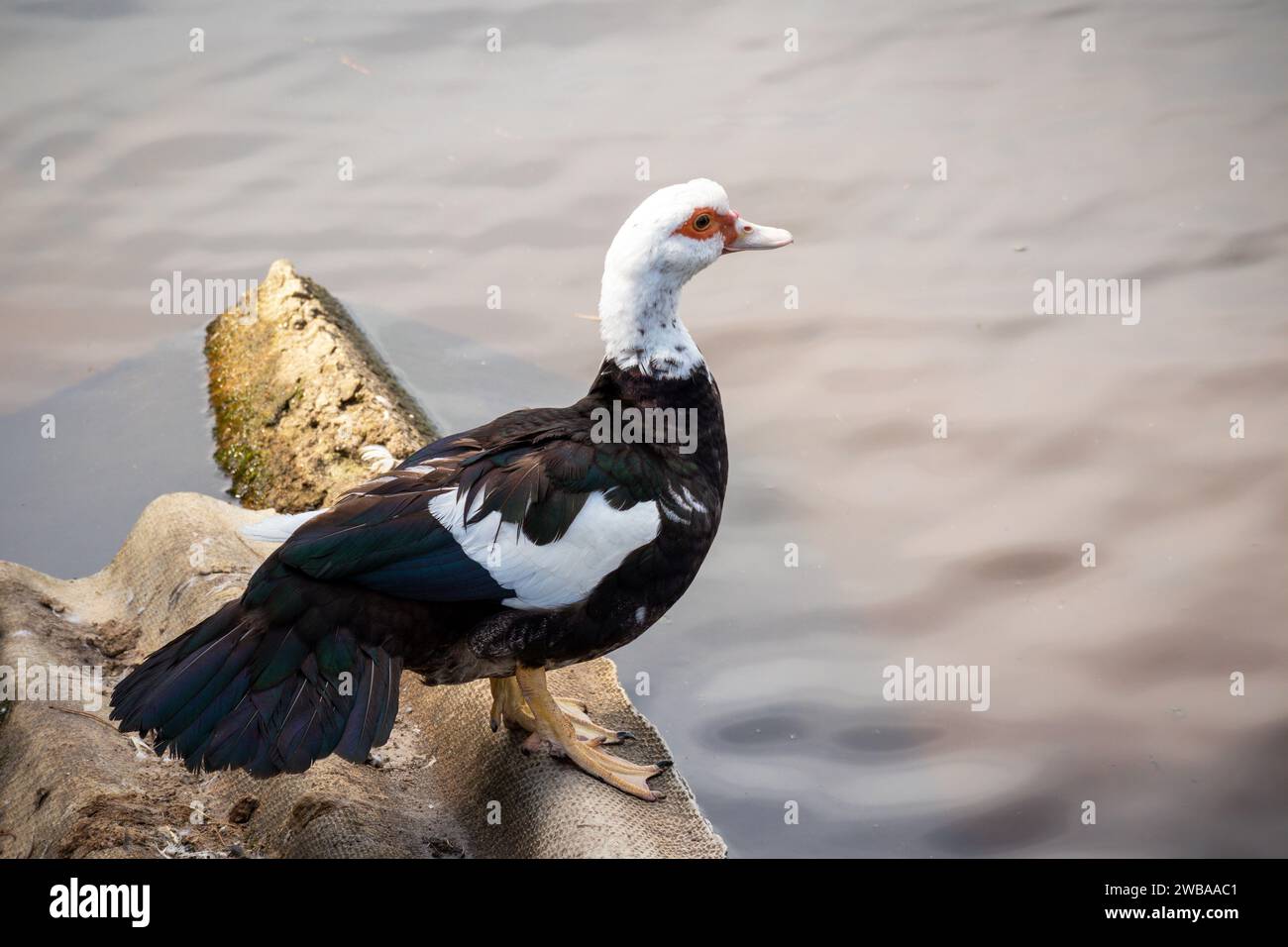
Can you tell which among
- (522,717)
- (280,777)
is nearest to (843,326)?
(522,717)

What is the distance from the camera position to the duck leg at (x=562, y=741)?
302cm

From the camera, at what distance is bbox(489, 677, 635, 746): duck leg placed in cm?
309

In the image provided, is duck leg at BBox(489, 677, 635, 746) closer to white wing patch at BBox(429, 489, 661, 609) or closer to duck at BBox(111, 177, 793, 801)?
duck at BBox(111, 177, 793, 801)

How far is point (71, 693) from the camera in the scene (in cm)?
317

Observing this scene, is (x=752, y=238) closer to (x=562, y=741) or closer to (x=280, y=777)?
(x=562, y=741)

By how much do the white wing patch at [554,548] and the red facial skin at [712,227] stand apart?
719 mm

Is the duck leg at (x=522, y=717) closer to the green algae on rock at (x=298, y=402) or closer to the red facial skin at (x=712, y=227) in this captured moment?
the green algae on rock at (x=298, y=402)

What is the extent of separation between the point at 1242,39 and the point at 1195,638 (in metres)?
3.47

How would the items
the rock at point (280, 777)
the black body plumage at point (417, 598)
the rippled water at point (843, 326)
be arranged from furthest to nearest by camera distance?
the rippled water at point (843, 326) → the rock at point (280, 777) → the black body plumage at point (417, 598)

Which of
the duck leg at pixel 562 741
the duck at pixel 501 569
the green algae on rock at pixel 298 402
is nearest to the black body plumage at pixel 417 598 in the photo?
the duck at pixel 501 569

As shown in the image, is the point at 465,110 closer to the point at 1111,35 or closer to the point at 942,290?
the point at 942,290

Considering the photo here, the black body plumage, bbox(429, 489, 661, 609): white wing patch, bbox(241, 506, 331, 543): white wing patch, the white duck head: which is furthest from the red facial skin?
bbox(241, 506, 331, 543): white wing patch

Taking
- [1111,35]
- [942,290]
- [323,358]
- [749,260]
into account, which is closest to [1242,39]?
[1111,35]

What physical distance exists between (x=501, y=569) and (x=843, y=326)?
8.98 feet
